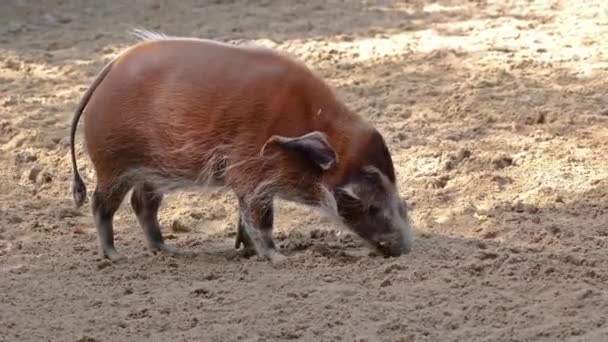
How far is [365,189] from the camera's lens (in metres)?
5.18

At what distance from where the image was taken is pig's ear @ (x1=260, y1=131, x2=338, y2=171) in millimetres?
4980

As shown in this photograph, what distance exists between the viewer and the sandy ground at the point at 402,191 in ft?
14.6

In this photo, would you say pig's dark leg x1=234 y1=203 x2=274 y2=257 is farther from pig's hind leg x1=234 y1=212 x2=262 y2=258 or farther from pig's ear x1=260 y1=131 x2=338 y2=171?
pig's ear x1=260 y1=131 x2=338 y2=171

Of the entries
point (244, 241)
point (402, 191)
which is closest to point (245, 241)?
point (244, 241)

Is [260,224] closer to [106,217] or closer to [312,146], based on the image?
[312,146]

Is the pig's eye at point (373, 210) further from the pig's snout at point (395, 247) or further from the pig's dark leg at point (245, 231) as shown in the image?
the pig's dark leg at point (245, 231)

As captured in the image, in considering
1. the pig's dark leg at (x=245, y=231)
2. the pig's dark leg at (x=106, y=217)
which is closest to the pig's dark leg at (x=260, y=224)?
the pig's dark leg at (x=245, y=231)

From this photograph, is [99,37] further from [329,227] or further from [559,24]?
[329,227]

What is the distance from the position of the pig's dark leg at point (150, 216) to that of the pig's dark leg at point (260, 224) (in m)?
0.51

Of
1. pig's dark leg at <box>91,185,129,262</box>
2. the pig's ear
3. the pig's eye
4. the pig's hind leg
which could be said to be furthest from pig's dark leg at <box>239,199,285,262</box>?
pig's dark leg at <box>91,185,129,262</box>

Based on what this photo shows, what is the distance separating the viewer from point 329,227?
5977mm

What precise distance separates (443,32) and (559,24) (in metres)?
0.92

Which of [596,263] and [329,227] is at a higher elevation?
[596,263]

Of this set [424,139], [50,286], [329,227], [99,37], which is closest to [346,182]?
[329,227]
